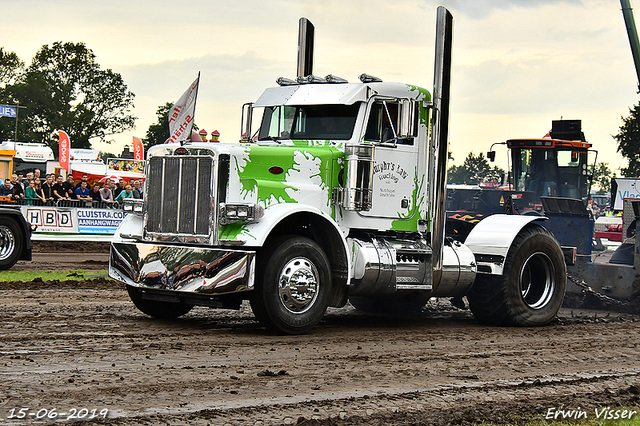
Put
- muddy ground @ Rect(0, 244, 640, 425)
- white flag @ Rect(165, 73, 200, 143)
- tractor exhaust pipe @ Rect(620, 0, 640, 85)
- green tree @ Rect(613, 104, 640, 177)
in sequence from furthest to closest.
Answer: green tree @ Rect(613, 104, 640, 177) < tractor exhaust pipe @ Rect(620, 0, 640, 85) < white flag @ Rect(165, 73, 200, 143) < muddy ground @ Rect(0, 244, 640, 425)

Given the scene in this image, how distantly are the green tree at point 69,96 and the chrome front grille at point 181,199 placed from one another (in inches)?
3000

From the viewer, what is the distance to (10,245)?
52.1 ft

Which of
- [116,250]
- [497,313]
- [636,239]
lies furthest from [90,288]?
[636,239]

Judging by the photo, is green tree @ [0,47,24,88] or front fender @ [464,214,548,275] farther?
green tree @ [0,47,24,88]

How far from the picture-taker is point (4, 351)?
7.09 m

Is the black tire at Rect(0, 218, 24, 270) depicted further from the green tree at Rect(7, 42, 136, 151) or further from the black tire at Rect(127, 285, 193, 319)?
the green tree at Rect(7, 42, 136, 151)

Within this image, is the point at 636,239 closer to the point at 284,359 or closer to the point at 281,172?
the point at 281,172

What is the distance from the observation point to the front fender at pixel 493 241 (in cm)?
1038

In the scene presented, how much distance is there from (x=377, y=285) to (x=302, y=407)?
151 inches

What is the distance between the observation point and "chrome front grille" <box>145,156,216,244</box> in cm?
852

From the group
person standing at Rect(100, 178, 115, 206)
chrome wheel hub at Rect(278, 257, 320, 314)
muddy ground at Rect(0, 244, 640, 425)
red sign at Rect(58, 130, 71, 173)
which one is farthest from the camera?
red sign at Rect(58, 130, 71, 173)

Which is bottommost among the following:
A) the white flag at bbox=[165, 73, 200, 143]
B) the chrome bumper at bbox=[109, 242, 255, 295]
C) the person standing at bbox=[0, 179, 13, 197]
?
the chrome bumper at bbox=[109, 242, 255, 295]

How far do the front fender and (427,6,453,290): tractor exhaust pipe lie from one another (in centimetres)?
67

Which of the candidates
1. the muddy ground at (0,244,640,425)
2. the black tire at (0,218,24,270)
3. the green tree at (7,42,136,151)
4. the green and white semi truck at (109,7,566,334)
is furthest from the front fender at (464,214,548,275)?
the green tree at (7,42,136,151)
